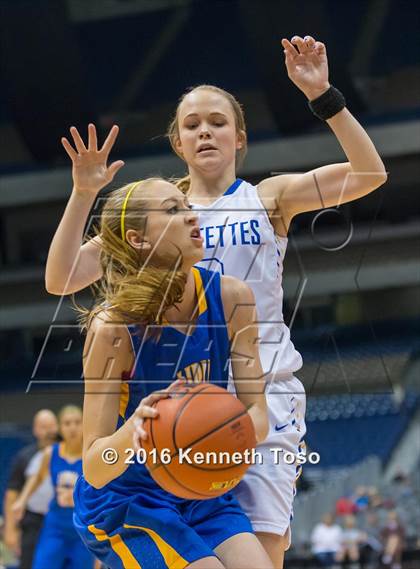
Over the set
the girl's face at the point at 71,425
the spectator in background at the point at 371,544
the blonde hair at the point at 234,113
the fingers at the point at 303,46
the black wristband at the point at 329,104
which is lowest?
the spectator in background at the point at 371,544

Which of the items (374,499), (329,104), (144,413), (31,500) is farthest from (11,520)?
(374,499)

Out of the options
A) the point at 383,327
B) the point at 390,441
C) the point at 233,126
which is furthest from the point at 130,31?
the point at 233,126

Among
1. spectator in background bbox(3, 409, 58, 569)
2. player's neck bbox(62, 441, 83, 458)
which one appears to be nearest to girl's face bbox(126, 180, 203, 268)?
player's neck bbox(62, 441, 83, 458)

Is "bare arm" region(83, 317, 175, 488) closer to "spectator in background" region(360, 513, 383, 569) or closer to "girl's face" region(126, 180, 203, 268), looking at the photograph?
"girl's face" region(126, 180, 203, 268)

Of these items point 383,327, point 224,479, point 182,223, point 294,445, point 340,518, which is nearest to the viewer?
point 224,479

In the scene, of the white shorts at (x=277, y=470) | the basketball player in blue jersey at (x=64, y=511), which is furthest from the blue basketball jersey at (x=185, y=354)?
the basketball player in blue jersey at (x=64, y=511)

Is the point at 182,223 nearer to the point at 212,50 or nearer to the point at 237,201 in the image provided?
the point at 237,201

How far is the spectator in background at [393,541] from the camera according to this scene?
417 inches

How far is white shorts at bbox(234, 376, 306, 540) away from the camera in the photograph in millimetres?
3180

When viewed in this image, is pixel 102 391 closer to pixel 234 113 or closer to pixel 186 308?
pixel 186 308

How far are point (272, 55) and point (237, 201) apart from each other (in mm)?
14093

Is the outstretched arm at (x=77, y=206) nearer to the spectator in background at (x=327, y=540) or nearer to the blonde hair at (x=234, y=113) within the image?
the blonde hair at (x=234, y=113)

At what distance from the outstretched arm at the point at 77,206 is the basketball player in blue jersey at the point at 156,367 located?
0.30 ft

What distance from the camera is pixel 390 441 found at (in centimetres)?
1630
